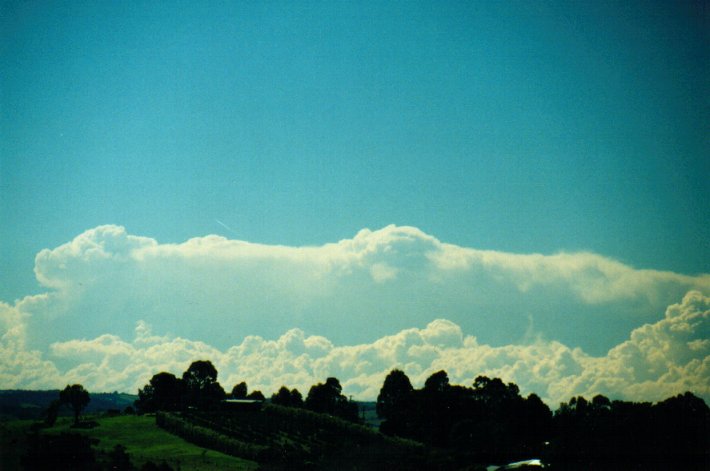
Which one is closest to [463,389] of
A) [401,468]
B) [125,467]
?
[401,468]

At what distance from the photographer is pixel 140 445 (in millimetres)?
79250

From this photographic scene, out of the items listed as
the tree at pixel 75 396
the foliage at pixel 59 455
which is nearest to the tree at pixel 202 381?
the tree at pixel 75 396

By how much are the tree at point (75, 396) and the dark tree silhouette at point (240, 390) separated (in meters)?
45.6

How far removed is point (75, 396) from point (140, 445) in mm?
39207

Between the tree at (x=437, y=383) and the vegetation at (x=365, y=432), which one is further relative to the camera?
the tree at (x=437, y=383)

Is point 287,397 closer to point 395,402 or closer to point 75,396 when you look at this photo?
point 395,402

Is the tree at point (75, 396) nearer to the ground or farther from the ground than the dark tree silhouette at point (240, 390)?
nearer to the ground

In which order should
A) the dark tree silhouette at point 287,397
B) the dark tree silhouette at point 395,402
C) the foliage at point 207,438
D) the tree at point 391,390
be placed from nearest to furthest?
the foliage at point 207,438
the dark tree silhouette at point 395,402
the tree at point 391,390
the dark tree silhouette at point 287,397

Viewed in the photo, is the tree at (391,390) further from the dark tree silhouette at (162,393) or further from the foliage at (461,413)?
the dark tree silhouette at (162,393)

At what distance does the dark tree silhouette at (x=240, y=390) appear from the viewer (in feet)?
505

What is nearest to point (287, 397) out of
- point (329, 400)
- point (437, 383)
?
point (329, 400)

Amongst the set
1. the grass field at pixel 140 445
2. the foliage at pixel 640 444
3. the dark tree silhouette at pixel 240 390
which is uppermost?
the dark tree silhouette at pixel 240 390

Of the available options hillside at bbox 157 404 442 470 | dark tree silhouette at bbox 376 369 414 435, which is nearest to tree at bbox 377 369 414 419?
dark tree silhouette at bbox 376 369 414 435

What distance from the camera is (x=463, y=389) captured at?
411 feet
